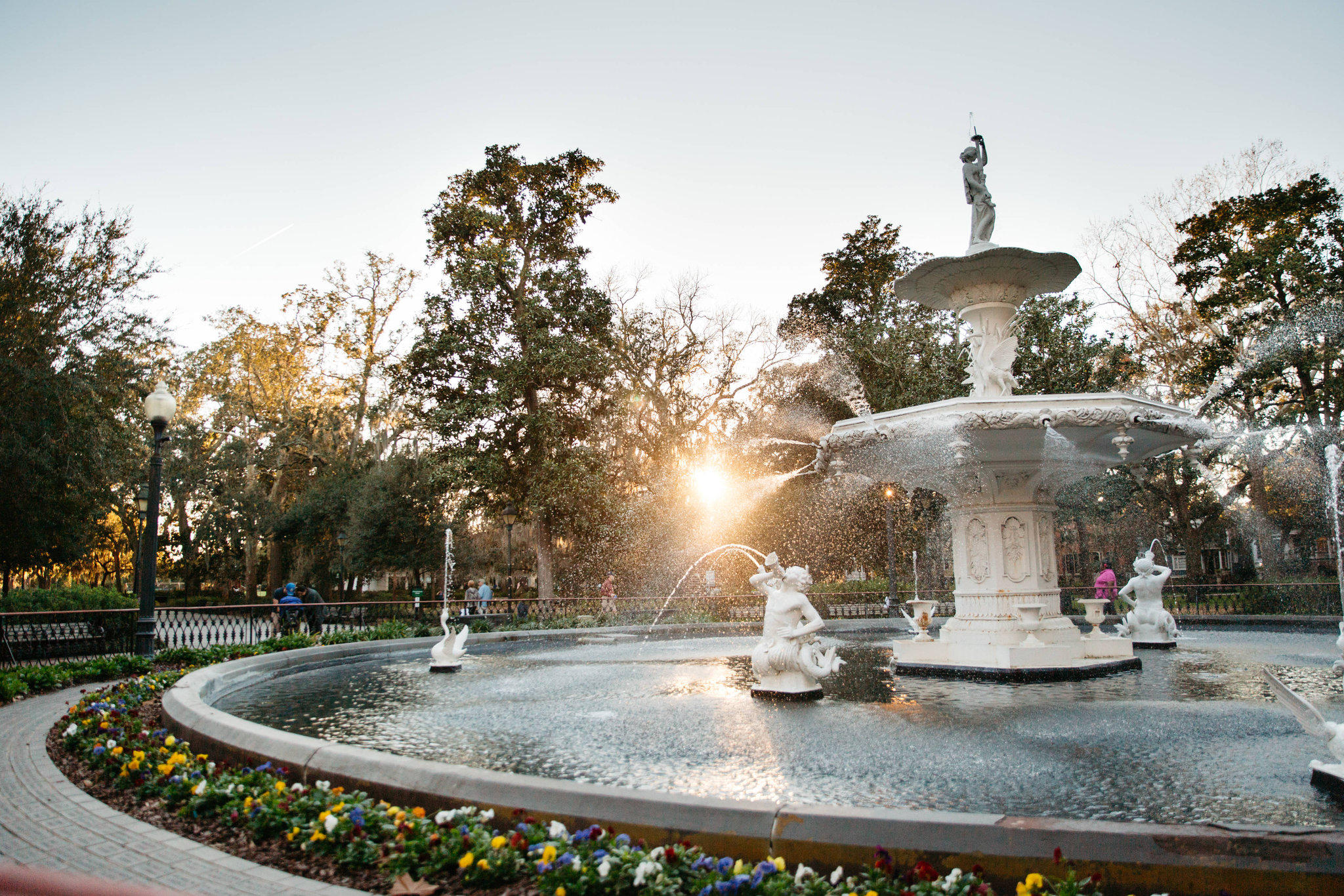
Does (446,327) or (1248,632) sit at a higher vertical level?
(446,327)

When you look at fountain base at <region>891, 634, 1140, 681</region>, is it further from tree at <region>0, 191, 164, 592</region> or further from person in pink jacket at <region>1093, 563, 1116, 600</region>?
tree at <region>0, 191, 164, 592</region>

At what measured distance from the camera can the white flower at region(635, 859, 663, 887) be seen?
3176mm

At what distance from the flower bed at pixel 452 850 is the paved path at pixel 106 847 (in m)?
0.15

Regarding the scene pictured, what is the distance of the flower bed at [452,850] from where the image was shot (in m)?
3.08

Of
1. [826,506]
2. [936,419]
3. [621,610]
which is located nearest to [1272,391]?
[826,506]

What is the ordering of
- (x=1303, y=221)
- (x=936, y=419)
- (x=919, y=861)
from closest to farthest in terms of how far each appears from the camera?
(x=919, y=861) → (x=936, y=419) → (x=1303, y=221)

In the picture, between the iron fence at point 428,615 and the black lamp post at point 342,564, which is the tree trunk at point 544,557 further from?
the black lamp post at point 342,564

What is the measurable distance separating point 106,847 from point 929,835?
13.5 ft

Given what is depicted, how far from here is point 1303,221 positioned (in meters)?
27.0

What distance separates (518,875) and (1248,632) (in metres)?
17.2

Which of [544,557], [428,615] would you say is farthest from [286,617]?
[544,557]

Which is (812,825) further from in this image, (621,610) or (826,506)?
(826,506)

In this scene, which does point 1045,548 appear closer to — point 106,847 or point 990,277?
point 990,277

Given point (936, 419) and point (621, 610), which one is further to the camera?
point (621, 610)
